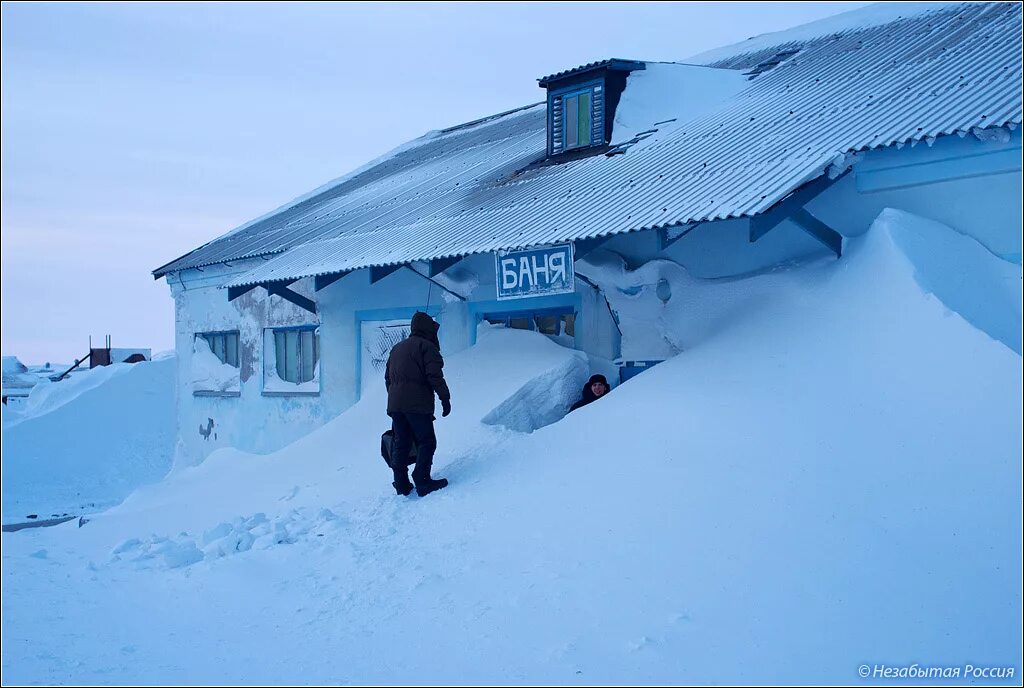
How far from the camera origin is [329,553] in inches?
261

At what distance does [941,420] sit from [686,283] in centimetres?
308

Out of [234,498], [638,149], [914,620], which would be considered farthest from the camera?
[638,149]

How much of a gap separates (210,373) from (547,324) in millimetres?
7866

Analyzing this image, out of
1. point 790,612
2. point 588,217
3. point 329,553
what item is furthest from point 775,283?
point 329,553

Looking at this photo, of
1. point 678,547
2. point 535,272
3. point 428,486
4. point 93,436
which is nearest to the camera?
point 678,547

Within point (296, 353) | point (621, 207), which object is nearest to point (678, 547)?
point (621, 207)

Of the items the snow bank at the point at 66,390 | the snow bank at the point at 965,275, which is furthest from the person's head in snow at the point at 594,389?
the snow bank at the point at 66,390

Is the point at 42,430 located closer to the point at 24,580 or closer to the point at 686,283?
the point at 24,580

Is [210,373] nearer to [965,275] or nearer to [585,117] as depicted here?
[585,117]

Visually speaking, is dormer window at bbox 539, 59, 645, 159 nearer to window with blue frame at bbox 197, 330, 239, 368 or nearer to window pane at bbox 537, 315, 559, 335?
window pane at bbox 537, 315, 559, 335

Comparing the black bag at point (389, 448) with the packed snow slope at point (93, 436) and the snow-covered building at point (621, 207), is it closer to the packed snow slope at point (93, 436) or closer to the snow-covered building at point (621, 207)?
the snow-covered building at point (621, 207)

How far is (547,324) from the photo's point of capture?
10211mm

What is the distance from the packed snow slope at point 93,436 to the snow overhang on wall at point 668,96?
1398cm

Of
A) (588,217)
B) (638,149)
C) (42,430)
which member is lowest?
(42,430)
